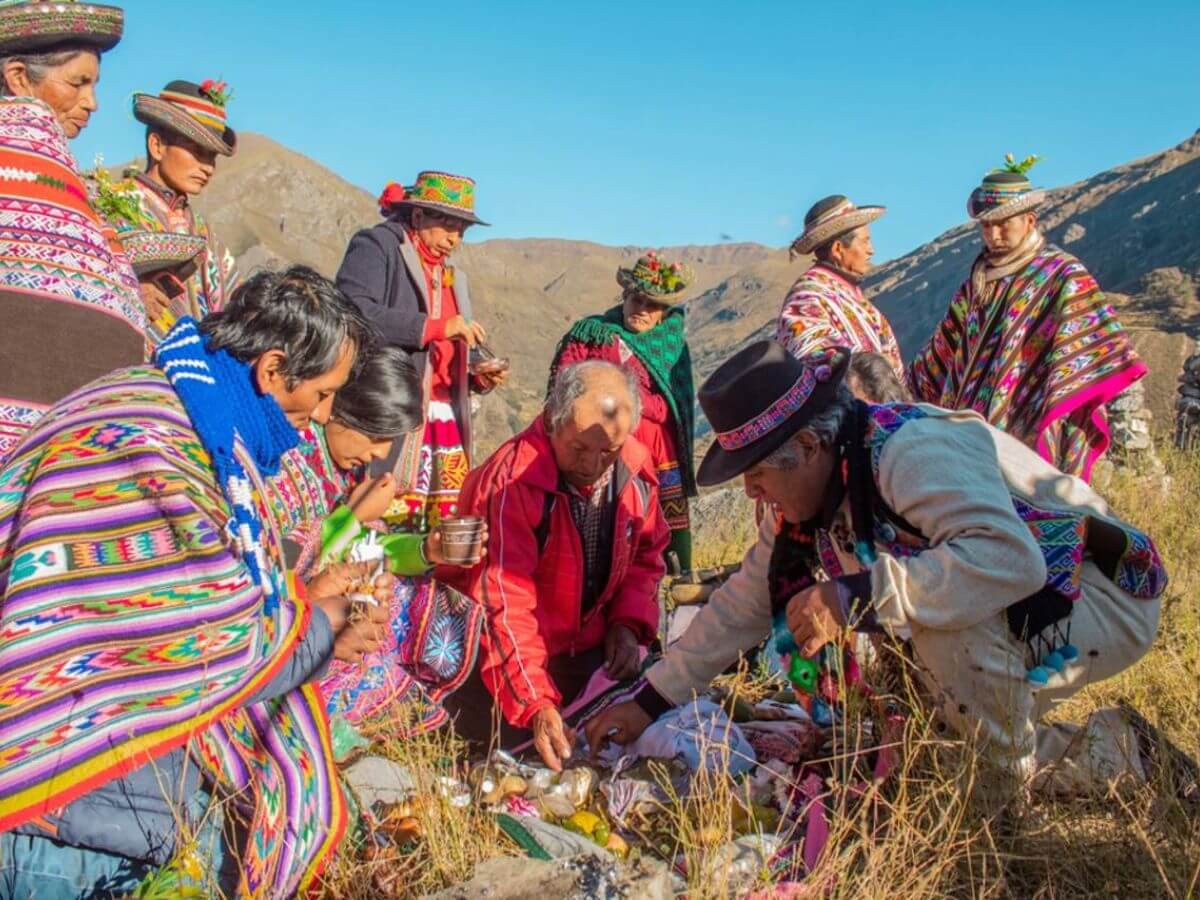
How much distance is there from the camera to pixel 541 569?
12.0 feet

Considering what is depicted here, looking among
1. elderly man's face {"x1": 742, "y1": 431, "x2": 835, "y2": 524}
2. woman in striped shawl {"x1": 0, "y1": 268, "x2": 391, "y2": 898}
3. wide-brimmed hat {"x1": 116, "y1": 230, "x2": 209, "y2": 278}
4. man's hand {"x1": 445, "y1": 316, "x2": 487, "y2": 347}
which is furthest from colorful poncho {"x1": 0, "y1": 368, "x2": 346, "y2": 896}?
man's hand {"x1": 445, "y1": 316, "x2": 487, "y2": 347}

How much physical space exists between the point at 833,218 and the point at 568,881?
12.1 ft

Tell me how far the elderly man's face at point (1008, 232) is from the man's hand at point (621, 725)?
278cm

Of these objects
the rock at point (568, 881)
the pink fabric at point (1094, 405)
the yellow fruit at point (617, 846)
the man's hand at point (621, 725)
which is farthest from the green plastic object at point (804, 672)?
the pink fabric at point (1094, 405)

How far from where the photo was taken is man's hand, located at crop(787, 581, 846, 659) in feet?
7.99

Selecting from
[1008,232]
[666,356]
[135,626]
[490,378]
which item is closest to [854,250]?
[1008,232]

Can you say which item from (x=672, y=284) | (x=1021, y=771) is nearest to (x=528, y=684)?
A: (x=1021, y=771)

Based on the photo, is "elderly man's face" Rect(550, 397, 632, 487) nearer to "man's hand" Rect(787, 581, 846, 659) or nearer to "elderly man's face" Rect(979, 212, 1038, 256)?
"man's hand" Rect(787, 581, 846, 659)

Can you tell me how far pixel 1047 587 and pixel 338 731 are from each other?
2105mm

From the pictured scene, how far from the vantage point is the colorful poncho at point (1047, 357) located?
420cm

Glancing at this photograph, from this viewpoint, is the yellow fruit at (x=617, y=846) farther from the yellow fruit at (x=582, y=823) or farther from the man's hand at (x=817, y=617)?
the man's hand at (x=817, y=617)

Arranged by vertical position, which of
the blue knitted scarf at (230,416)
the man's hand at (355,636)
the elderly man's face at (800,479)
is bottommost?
the man's hand at (355,636)

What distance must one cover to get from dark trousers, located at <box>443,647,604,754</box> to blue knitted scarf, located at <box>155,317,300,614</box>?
147 centimetres

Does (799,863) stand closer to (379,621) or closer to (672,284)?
(379,621)
